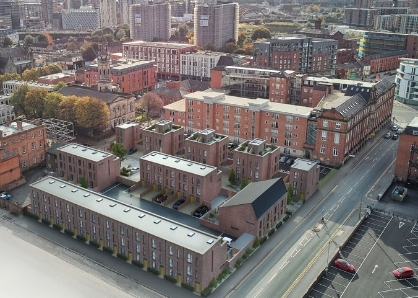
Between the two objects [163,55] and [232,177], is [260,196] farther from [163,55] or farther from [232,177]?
[163,55]

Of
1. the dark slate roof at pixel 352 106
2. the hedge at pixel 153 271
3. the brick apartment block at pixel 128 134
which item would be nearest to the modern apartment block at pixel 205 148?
the brick apartment block at pixel 128 134

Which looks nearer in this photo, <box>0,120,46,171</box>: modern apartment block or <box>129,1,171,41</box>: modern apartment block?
<box>0,120,46,171</box>: modern apartment block

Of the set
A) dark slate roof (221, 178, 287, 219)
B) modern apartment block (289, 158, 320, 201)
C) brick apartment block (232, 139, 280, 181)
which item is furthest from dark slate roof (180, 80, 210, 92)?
dark slate roof (221, 178, 287, 219)

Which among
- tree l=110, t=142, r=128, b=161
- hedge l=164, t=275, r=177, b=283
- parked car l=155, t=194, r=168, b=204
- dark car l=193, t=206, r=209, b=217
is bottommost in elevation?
hedge l=164, t=275, r=177, b=283

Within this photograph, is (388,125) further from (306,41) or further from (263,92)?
(306,41)

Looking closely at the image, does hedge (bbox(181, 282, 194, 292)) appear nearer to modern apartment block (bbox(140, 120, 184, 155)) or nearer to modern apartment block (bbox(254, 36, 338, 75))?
modern apartment block (bbox(140, 120, 184, 155))

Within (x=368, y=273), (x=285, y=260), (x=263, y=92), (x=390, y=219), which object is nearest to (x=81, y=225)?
(x=285, y=260)
